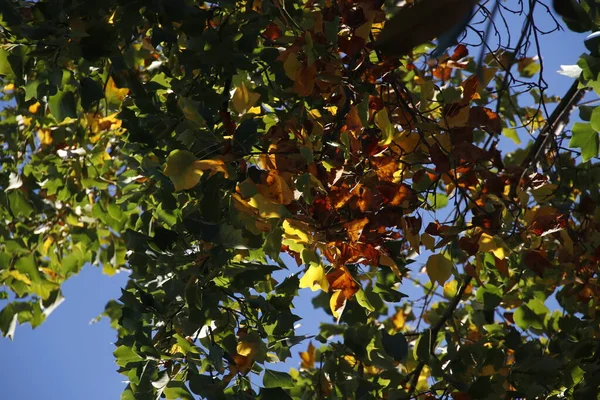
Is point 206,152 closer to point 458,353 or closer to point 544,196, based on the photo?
point 544,196

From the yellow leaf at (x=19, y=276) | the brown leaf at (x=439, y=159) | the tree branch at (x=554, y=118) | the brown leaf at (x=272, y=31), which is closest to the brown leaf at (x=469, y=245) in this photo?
the brown leaf at (x=439, y=159)

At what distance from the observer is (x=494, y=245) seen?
119 centimetres

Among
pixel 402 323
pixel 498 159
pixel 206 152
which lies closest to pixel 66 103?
pixel 206 152

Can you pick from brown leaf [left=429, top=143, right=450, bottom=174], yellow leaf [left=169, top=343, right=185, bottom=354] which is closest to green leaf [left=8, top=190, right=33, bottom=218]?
yellow leaf [left=169, top=343, right=185, bottom=354]

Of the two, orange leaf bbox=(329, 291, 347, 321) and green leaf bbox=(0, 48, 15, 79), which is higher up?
green leaf bbox=(0, 48, 15, 79)

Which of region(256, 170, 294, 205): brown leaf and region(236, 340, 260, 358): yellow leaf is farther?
region(236, 340, 260, 358): yellow leaf

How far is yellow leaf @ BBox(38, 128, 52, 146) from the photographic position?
2.30 m

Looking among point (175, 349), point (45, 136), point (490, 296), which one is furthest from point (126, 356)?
point (45, 136)

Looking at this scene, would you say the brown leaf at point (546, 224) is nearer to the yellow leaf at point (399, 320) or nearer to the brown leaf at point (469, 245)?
the brown leaf at point (469, 245)

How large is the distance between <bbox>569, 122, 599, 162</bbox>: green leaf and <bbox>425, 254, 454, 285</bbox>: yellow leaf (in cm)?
46

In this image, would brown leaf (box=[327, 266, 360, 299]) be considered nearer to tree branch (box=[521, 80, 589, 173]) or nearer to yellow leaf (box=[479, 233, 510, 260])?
yellow leaf (box=[479, 233, 510, 260])

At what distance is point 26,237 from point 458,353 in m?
1.39

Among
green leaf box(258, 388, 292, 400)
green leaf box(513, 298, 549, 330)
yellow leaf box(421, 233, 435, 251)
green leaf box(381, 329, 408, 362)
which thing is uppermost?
green leaf box(513, 298, 549, 330)

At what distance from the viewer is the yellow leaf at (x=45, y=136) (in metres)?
2.30
